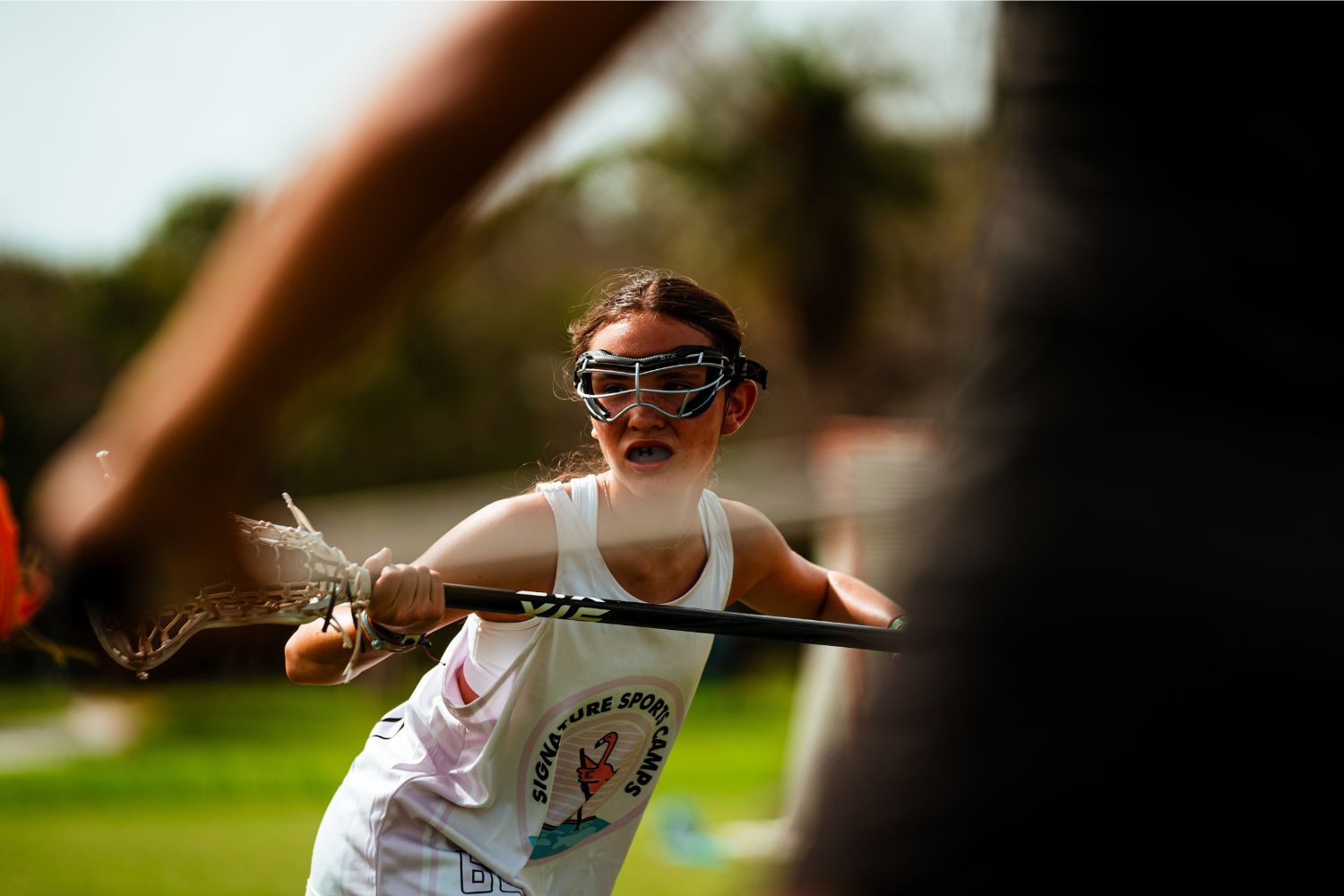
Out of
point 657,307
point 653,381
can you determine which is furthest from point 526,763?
point 657,307

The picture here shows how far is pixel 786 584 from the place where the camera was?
3.76m

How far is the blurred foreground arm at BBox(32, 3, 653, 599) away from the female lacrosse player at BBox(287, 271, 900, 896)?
211 cm

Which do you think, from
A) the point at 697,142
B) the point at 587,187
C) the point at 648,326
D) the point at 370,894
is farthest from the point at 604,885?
the point at 587,187

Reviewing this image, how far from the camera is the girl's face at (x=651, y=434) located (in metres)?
3.37

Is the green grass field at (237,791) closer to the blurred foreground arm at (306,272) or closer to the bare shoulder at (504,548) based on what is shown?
the blurred foreground arm at (306,272)

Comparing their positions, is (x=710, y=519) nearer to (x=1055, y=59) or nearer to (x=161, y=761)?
(x=1055, y=59)

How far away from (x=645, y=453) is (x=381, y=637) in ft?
2.66

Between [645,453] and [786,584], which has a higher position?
[645,453]

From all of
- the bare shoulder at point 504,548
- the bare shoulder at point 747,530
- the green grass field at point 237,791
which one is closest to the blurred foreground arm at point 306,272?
the green grass field at point 237,791

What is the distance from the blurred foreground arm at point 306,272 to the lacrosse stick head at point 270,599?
1.06 feet

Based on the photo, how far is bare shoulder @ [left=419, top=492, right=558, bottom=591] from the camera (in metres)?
3.12

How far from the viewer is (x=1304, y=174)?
43.8 inches

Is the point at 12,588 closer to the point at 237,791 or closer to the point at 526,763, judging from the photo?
the point at 526,763

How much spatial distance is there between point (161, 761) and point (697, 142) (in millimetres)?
15216
